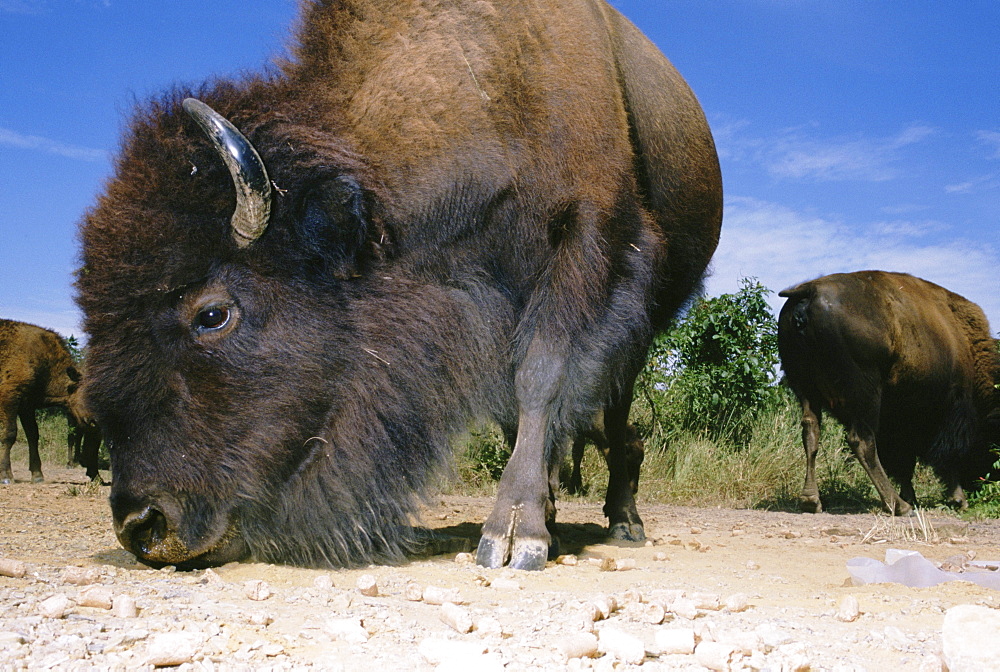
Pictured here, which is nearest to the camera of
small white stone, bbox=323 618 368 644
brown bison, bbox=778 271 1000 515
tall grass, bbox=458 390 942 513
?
small white stone, bbox=323 618 368 644

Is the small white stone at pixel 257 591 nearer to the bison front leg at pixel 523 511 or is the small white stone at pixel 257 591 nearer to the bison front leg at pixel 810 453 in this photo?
the bison front leg at pixel 523 511

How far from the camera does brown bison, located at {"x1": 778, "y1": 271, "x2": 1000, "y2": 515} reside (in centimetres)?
827

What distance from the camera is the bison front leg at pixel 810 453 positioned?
8.38 metres

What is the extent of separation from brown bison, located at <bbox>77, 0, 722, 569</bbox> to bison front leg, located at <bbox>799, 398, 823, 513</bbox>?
5372 millimetres

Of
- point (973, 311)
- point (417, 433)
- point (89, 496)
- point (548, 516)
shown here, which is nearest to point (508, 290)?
point (417, 433)

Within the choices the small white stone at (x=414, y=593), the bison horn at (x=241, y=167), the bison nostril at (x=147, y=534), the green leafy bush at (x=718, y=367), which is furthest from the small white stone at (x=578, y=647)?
the green leafy bush at (x=718, y=367)

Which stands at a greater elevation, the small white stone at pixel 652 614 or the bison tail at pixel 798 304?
the bison tail at pixel 798 304

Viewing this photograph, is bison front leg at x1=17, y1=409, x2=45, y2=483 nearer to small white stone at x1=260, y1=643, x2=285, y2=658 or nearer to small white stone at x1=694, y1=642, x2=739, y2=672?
small white stone at x1=260, y1=643, x2=285, y2=658

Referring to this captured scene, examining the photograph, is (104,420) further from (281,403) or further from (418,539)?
(418,539)

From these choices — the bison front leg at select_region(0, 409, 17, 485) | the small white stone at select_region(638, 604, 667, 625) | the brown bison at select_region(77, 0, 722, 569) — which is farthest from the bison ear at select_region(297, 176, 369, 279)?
the bison front leg at select_region(0, 409, 17, 485)

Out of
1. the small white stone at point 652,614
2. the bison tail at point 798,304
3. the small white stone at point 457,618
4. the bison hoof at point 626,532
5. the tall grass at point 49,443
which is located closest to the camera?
the small white stone at point 457,618

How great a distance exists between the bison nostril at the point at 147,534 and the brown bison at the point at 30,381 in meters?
7.97

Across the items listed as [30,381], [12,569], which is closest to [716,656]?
[12,569]

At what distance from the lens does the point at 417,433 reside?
11.1 ft
